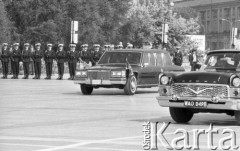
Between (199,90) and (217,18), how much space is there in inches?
5778

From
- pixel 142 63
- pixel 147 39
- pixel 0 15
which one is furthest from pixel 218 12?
pixel 142 63

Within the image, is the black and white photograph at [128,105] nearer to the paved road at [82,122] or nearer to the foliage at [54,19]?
the paved road at [82,122]

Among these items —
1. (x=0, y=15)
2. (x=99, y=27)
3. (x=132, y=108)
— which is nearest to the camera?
(x=132, y=108)

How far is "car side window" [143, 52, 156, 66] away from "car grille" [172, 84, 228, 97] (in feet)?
40.1

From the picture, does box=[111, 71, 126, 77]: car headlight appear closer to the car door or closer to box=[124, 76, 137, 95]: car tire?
box=[124, 76, 137, 95]: car tire

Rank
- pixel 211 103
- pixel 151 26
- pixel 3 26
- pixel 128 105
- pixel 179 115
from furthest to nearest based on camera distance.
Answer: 1. pixel 151 26
2. pixel 3 26
3. pixel 128 105
4. pixel 179 115
5. pixel 211 103

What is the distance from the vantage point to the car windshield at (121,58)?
29.2 m

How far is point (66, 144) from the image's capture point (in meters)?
13.0

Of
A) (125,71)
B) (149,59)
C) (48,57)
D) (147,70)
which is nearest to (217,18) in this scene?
(48,57)

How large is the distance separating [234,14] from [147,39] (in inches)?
2870

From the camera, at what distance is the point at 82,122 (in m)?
17.5

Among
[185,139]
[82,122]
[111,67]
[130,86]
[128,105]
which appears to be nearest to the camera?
[185,139]

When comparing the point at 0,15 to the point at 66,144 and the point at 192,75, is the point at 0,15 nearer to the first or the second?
the point at 192,75

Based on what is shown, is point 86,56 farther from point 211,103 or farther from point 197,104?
point 211,103
